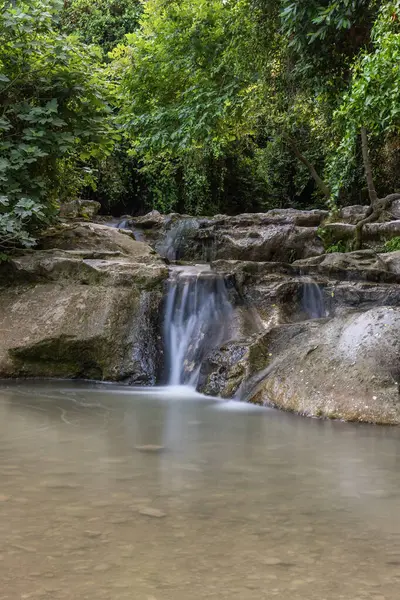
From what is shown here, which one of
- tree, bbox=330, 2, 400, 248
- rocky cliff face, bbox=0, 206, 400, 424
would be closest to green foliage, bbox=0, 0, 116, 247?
rocky cliff face, bbox=0, 206, 400, 424

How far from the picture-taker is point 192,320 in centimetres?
816

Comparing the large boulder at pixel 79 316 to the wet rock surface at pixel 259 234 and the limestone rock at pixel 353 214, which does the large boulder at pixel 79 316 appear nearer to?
the wet rock surface at pixel 259 234

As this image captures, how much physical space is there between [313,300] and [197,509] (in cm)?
563

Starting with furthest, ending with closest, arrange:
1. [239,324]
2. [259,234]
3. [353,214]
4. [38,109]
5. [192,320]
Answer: [353,214], [259,234], [38,109], [192,320], [239,324]

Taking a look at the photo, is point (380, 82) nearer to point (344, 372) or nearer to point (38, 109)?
point (344, 372)

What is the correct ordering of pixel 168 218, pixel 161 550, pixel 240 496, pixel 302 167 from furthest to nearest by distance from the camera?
pixel 302 167
pixel 168 218
pixel 240 496
pixel 161 550

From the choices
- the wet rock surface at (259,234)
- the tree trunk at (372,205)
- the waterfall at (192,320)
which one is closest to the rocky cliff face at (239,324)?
the waterfall at (192,320)

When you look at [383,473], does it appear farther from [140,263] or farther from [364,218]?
[364,218]

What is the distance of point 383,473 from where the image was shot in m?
3.68

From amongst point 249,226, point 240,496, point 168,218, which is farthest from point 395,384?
point 168,218

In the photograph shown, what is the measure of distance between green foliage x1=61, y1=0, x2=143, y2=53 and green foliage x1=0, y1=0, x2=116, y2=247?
14.6 m

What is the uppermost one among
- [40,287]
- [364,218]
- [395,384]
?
[364,218]

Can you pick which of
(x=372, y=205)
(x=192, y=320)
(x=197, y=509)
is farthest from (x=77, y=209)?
(x=197, y=509)

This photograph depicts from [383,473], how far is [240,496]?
1.01 meters
